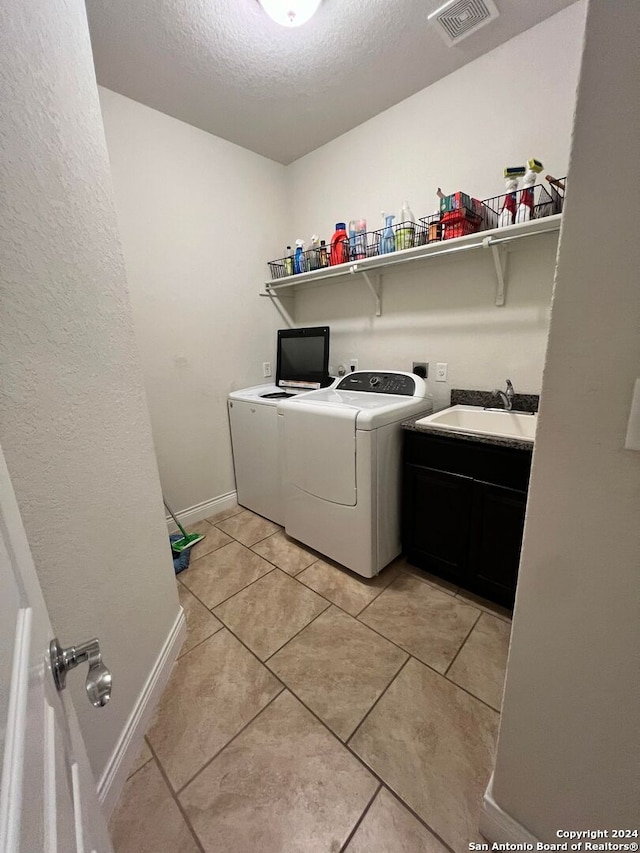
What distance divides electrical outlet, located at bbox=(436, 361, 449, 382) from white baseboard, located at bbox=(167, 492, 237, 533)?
1752 mm

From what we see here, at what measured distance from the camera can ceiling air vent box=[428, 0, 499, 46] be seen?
1.39 m

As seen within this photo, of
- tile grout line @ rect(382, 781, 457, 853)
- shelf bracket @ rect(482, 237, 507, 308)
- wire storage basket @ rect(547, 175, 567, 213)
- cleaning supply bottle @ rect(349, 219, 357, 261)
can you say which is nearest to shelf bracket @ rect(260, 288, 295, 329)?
cleaning supply bottle @ rect(349, 219, 357, 261)

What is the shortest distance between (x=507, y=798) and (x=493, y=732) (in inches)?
12.7

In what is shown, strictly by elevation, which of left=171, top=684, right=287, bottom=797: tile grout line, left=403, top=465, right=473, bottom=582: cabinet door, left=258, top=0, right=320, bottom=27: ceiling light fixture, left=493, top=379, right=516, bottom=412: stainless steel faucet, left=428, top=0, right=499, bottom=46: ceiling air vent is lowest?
left=171, top=684, right=287, bottom=797: tile grout line

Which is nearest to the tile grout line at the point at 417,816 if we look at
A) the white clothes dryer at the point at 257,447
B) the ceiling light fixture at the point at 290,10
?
the white clothes dryer at the point at 257,447

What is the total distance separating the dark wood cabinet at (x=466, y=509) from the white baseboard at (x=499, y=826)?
31.7 inches

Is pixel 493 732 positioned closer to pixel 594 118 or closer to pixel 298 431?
pixel 298 431

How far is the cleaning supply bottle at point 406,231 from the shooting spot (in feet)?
6.11

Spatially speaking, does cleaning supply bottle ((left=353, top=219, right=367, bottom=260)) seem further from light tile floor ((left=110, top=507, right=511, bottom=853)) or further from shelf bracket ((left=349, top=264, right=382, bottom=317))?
light tile floor ((left=110, top=507, right=511, bottom=853))

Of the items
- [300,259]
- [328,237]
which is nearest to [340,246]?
[300,259]

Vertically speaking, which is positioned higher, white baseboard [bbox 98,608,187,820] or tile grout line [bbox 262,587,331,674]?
white baseboard [bbox 98,608,187,820]

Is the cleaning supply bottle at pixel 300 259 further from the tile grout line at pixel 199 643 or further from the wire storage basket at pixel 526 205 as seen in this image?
the tile grout line at pixel 199 643

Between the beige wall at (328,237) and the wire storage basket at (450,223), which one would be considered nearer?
the wire storage basket at (450,223)

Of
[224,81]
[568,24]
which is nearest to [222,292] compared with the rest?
[224,81]
